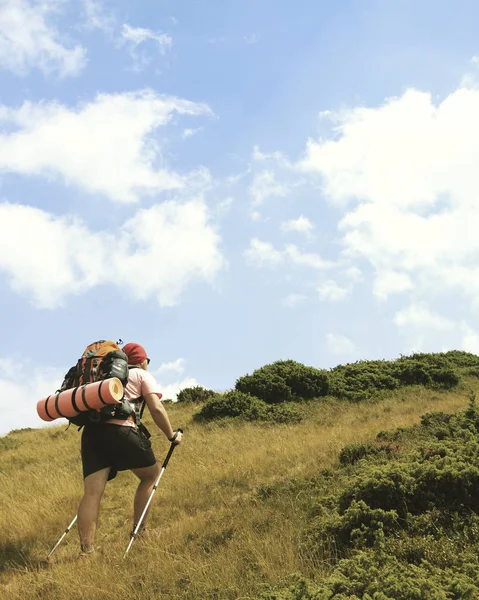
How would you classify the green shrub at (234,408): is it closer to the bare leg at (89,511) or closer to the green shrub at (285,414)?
the green shrub at (285,414)

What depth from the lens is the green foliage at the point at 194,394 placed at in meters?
18.9

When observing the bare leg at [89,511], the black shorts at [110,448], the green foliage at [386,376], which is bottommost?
the bare leg at [89,511]

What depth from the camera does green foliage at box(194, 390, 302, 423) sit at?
46.1ft

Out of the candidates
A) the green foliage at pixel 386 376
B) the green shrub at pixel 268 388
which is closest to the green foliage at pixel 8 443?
the green shrub at pixel 268 388

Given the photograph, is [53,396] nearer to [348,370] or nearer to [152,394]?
[152,394]

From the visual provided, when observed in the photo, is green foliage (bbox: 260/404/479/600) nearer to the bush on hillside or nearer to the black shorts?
the black shorts

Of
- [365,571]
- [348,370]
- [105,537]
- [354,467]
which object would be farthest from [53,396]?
[348,370]

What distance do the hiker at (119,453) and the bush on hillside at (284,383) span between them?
36.2ft

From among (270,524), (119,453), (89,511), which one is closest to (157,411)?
(119,453)

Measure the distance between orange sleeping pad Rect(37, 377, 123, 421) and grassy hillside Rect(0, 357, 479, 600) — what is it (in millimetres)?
1400

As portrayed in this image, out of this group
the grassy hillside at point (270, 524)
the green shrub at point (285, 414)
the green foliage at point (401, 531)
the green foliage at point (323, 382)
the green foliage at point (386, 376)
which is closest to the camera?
the green foliage at point (401, 531)

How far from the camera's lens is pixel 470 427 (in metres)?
7.33

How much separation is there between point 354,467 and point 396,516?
202 cm

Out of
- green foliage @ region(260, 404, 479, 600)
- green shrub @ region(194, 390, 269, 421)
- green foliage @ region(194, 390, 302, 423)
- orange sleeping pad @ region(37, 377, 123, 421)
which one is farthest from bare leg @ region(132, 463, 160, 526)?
green shrub @ region(194, 390, 269, 421)
